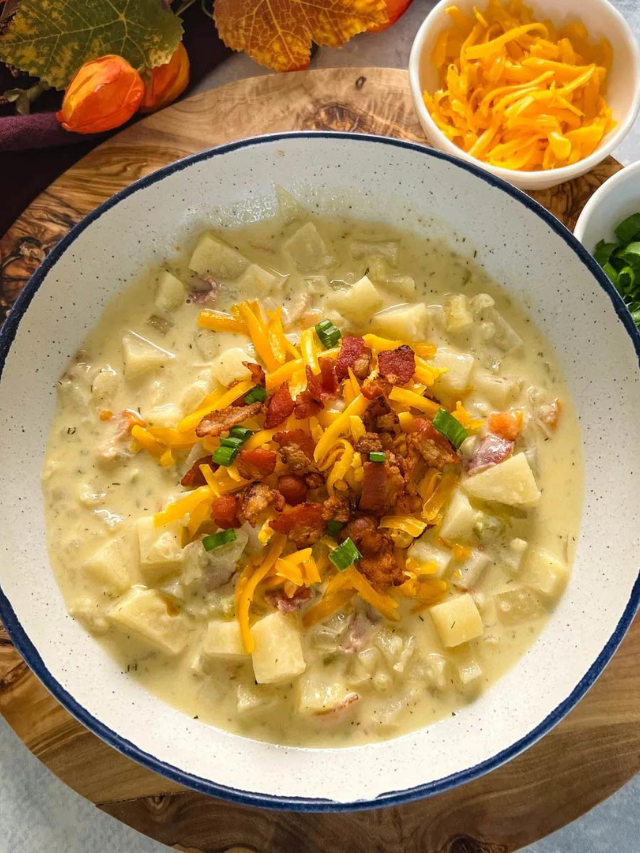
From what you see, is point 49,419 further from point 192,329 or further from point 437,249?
point 437,249

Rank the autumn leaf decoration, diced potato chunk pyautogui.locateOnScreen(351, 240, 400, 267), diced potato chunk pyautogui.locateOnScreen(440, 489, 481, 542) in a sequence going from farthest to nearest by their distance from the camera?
the autumn leaf decoration, diced potato chunk pyautogui.locateOnScreen(351, 240, 400, 267), diced potato chunk pyautogui.locateOnScreen(440, 489, 481, 542)

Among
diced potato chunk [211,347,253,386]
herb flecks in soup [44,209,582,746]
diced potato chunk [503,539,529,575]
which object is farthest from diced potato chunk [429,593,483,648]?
diced potato chunk [211,347,253,386]

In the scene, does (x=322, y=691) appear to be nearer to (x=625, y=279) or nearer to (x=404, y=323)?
(x=404, y=323)

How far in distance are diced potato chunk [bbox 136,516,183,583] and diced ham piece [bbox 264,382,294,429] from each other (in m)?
0.59

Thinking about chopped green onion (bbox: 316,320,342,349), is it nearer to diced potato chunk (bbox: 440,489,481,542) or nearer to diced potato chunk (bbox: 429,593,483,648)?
diced potato chunk (bbox: 440,489,481,542)

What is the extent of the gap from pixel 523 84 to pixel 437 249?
84 cm

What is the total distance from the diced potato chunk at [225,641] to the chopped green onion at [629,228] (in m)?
2.42

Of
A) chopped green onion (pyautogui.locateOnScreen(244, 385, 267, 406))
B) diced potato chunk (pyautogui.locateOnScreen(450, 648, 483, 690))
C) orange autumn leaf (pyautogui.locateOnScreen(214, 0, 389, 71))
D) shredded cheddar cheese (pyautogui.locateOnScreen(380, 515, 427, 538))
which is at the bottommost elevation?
diced potato chunk (pyautogui.locateOnScreen(450, 648, 483, 690))

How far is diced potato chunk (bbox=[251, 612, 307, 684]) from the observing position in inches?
129

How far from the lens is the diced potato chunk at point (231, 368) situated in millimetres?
3496

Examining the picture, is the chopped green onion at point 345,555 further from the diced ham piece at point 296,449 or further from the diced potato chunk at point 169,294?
the diced potato chunk at point 169,294

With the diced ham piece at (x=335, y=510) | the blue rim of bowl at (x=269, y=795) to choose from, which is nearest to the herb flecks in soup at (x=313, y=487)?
the diced ham piece at (x=335, y=510)

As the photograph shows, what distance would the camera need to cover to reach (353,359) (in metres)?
3.40

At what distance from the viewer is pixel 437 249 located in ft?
12.5
